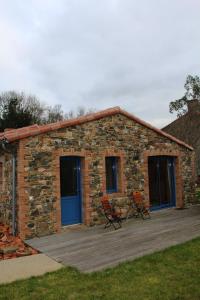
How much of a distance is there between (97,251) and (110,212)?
2.84 meters

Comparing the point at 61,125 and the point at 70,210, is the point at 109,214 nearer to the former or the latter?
the point at 70,210

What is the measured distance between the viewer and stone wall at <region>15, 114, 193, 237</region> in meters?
9.64

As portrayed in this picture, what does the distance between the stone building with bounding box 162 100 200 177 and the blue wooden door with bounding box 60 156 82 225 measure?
14936 mm

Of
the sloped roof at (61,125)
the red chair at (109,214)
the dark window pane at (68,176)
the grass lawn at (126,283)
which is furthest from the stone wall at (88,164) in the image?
the grass lawn at (126,283)

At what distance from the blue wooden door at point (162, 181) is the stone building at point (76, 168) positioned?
0.05m

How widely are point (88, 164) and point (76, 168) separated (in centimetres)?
48

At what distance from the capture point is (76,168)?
36.5ft

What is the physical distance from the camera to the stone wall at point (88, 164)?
380 inches

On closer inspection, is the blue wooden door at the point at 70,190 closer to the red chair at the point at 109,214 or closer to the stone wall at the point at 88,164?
the stone wall at the point at 88,164

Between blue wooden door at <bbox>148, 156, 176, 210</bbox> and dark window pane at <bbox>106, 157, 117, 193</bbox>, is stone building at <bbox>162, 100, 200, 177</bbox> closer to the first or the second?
blue wooden door at <bbox>148, 156, 176, 210</bbox>

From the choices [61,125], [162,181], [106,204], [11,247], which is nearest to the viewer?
[11,247]

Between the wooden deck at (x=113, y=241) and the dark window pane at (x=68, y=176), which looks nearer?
the wooden deck at (x=113, y=241)

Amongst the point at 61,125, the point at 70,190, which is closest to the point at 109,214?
the point at 70,190

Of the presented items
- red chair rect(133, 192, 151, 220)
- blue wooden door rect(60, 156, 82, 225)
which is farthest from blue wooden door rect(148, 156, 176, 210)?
blue wooden door rect(60, 156, 82, 225)
